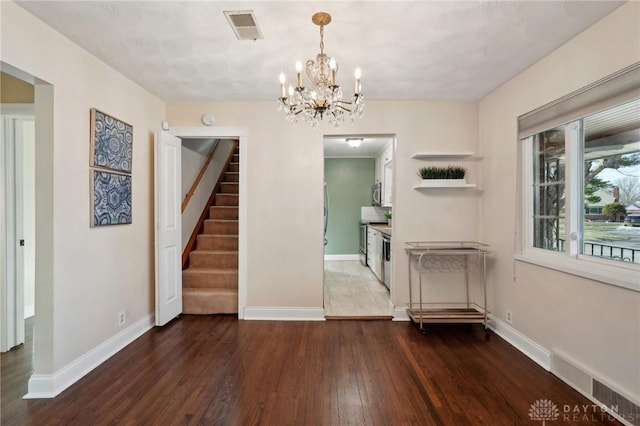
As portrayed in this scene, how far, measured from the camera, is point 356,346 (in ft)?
9.16

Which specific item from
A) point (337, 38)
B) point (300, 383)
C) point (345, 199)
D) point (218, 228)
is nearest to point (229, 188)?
point (218, 228)

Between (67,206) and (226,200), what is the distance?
285cm

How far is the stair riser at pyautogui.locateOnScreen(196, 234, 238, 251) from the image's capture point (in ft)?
14.0

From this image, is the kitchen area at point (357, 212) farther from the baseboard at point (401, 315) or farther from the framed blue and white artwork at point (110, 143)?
Answer: the framed blue and white artwork at point (110, 143)

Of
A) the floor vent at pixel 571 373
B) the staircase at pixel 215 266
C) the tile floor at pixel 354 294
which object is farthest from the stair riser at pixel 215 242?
the floor vent at pixel 571 373

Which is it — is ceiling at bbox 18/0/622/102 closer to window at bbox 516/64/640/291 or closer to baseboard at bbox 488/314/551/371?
window at bbox 516/64/640/291

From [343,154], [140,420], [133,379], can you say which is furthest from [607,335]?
[343,154]

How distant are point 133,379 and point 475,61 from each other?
12.1 ft

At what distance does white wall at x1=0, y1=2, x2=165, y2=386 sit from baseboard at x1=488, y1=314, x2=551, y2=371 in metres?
3.63

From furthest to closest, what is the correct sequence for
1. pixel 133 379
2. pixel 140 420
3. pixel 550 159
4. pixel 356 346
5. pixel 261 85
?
pixel 261 85 < pixel 356 346 < pixel 550 159 < pixel 133 379 < pixel 140 420

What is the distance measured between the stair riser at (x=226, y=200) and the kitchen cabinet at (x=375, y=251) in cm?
250

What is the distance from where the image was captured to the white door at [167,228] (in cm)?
320

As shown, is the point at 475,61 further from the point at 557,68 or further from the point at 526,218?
the point at 526,218

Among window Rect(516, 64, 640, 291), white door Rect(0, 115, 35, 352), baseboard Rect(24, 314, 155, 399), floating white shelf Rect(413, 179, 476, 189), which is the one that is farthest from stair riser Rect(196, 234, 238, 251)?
window Rect(516, 64, 640, 291)
